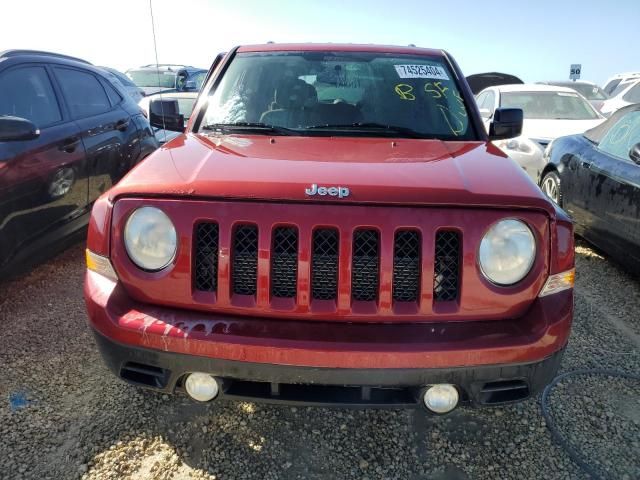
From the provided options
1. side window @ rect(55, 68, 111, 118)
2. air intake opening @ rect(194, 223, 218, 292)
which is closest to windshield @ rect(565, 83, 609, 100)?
side window @ rect(55, 68, 111, 118)

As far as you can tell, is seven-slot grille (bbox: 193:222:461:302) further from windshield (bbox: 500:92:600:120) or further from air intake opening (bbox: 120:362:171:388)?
windshield (bbox: 500:92:600:120)

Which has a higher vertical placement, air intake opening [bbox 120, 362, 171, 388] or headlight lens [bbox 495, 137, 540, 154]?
air intake opening [bbox 120, 362, 171, 388]

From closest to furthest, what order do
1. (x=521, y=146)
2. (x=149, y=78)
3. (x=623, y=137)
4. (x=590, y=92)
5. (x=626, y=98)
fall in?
1. (x=623, y=137)
2. (x=521, y=146)
3. (x=626, y=98)
4. (x=590, y=92)
5. (x=149, y=78)

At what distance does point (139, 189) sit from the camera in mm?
1973

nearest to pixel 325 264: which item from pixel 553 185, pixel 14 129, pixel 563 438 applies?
pixel 563 438

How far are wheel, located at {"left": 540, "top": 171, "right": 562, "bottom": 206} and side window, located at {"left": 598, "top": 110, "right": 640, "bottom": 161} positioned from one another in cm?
65

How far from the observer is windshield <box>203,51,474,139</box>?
293 centimetres

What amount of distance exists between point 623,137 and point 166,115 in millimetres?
3766

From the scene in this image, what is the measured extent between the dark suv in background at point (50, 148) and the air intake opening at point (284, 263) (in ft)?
7.18

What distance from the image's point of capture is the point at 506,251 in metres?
1.92

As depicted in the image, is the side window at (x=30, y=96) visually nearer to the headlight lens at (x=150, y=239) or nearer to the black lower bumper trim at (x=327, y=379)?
the headlight lens at (x=150, y=239)

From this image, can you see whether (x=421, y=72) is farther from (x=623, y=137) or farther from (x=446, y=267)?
(x=623, y=137)

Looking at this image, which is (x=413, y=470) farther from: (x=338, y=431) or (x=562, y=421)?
(x=562, y=421)

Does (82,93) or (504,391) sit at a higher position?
(82,93)
